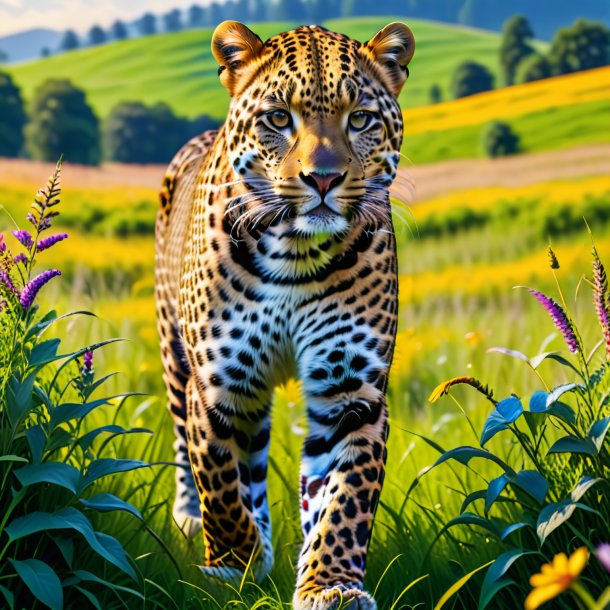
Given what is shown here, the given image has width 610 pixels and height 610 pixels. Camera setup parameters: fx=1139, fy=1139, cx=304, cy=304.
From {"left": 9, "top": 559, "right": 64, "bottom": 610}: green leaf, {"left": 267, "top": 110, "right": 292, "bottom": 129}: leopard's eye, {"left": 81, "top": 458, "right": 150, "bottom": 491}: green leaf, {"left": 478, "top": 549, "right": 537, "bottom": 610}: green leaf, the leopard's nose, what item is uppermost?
{"left": 267, "top": 110, "right": 292, "bottom": 129}: leopard's eye

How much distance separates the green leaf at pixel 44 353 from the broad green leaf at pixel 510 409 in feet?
6.34

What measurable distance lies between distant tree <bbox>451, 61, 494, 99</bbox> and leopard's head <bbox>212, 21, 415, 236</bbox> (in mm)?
26264

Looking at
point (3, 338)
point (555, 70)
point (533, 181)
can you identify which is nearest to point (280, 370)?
point (3, 338)

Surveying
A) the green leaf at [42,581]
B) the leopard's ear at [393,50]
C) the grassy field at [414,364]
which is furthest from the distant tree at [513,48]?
the green leaf at [42,581]

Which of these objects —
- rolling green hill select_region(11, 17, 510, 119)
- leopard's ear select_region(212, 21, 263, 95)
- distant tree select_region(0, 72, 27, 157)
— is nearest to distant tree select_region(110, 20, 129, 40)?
rolling green hill select_region(11, 17, 510, 119)

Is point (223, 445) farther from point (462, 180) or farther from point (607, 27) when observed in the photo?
point (607, 27)

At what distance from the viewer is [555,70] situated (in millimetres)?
31062

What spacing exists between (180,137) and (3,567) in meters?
25.5

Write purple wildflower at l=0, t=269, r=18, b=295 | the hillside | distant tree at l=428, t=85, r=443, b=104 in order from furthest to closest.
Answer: distant tree at l=428, t=85, r=443, b=104
the hillside
purple wildflower at l=0, t=269, r=18, b=295

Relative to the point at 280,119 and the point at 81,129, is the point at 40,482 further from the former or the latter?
the point at 81,129

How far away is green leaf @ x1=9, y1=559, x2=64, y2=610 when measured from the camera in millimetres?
4531

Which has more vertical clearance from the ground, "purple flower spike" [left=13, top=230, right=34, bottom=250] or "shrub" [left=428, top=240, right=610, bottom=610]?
"purple flower spike" [left=13, top=230, right=34, bottom=250]

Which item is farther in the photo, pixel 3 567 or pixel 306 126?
pixel 306 126

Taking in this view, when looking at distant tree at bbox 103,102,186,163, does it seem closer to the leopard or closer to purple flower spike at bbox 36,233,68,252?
the leopard
